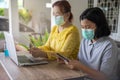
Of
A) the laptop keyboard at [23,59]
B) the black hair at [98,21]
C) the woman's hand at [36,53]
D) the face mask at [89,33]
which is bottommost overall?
the laptop keyboard at [23,59]

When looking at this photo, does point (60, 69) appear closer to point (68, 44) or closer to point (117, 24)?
point (68, 44)

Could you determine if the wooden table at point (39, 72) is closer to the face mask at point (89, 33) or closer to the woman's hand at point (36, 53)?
the woman's hand at point (36, 53)

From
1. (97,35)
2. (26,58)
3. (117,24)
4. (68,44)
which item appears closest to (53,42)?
(68,44)

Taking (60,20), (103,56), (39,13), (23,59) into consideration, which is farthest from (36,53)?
(39,13)

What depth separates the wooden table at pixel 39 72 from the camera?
1151mm

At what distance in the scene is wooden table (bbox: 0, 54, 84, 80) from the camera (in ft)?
3.78

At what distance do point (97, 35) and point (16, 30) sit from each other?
2134mm

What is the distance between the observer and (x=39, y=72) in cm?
125

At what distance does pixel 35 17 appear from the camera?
3326 millimetres

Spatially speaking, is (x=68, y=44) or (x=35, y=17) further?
(x=35, y=17)

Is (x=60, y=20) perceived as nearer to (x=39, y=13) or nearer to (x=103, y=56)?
(x=103, y=56)

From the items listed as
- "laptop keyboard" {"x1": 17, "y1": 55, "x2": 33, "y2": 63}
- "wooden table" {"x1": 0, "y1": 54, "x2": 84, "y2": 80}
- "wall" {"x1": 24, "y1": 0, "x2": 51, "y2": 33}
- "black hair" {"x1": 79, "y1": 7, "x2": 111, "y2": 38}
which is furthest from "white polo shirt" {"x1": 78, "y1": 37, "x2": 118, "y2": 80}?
"wall" {"x1": 24, "y1": 0, "x2": 51, "y2": 33}

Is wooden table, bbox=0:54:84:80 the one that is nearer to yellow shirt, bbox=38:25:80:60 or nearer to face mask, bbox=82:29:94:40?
yellow shirt, bbox=38:25:80:60

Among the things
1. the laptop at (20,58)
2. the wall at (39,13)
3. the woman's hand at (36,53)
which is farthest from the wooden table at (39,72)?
the wall at (39,13)
